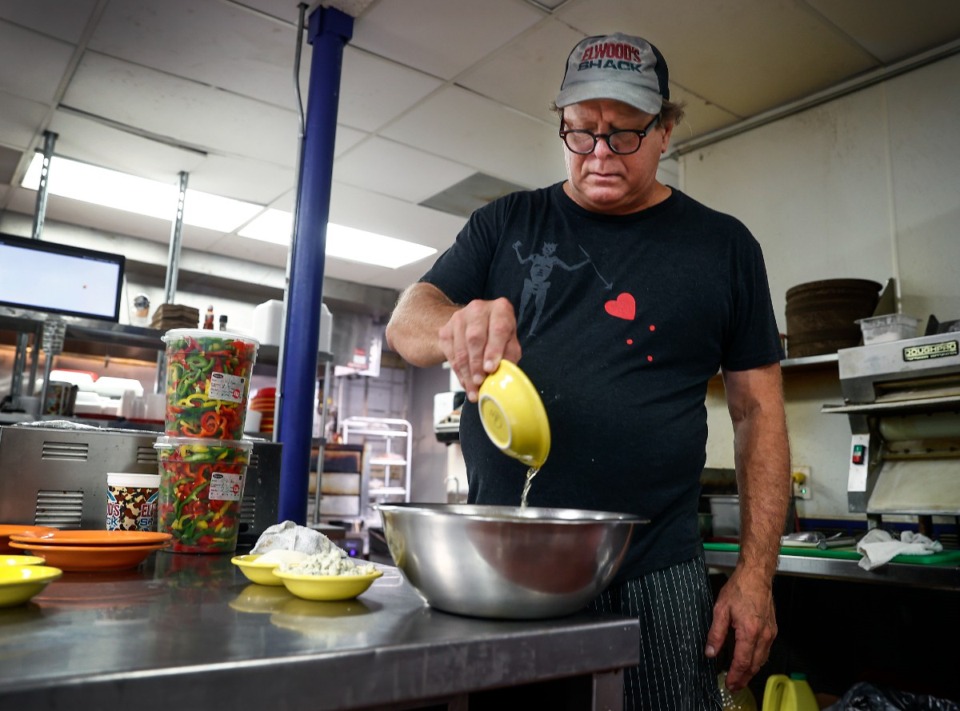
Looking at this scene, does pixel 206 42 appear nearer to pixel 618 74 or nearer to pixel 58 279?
pixel 58 279

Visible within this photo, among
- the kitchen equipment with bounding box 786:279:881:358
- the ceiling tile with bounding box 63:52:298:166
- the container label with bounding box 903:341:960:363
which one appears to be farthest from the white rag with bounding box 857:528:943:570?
the ceiling tile with bounding box 63:52:298:166

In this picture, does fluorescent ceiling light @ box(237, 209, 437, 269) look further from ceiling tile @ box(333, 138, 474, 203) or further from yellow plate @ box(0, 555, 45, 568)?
yellow plate @ box(0, 555, 45, 568)

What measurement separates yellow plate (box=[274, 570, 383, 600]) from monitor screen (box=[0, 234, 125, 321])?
11.9 feet

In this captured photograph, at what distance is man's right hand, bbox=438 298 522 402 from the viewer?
2.96 ft

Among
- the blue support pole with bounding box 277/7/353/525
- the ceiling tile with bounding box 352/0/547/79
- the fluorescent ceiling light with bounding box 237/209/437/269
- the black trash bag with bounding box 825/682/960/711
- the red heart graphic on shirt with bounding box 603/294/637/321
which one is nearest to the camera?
the red heart graphic on shirt with bounding box 603/294/637/321

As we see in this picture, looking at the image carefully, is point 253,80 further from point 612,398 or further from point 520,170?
point 612,398

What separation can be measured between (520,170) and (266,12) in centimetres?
200

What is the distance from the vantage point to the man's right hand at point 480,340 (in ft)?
2.96

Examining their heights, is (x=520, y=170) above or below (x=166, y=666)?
above

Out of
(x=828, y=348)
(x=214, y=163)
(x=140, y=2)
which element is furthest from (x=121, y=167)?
(x=828, y=348)

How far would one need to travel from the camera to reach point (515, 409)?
0.87 meters

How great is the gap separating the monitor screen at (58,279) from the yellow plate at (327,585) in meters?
3.61

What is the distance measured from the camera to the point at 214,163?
4945mm

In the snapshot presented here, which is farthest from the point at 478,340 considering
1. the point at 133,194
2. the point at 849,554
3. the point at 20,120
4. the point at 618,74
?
the point at 133,194
